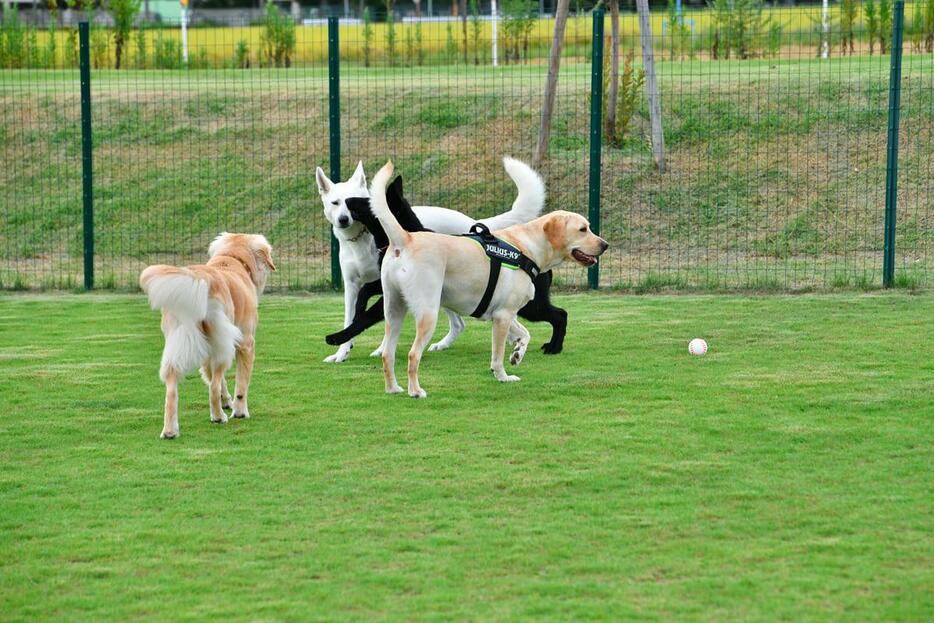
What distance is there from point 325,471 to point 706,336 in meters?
4.20

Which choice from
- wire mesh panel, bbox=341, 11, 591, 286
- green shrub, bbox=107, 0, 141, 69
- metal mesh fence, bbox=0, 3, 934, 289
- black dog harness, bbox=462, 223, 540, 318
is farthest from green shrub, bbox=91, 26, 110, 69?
black dog harness, bbox=462, 223, 540, 318

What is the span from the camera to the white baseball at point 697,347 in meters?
8.08

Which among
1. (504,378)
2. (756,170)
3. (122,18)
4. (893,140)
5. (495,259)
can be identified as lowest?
(504,378)

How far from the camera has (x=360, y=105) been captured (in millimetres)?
17406

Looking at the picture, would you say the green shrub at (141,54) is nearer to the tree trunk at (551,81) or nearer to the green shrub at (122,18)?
the green shrub at (122,18)

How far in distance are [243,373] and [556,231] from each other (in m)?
2.25

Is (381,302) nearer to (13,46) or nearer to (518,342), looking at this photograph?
(518,342)

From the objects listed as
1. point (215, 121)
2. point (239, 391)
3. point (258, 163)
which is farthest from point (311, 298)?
point (215, 121)

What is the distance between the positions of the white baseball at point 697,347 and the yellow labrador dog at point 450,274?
3.29 feet

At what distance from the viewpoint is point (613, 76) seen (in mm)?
15203

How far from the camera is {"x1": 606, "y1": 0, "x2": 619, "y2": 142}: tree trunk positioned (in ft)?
49.8

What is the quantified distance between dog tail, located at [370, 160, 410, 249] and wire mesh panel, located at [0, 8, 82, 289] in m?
6.98

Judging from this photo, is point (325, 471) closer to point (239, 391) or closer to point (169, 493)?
point (169, 493)

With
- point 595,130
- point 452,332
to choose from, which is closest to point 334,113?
point 595,130
